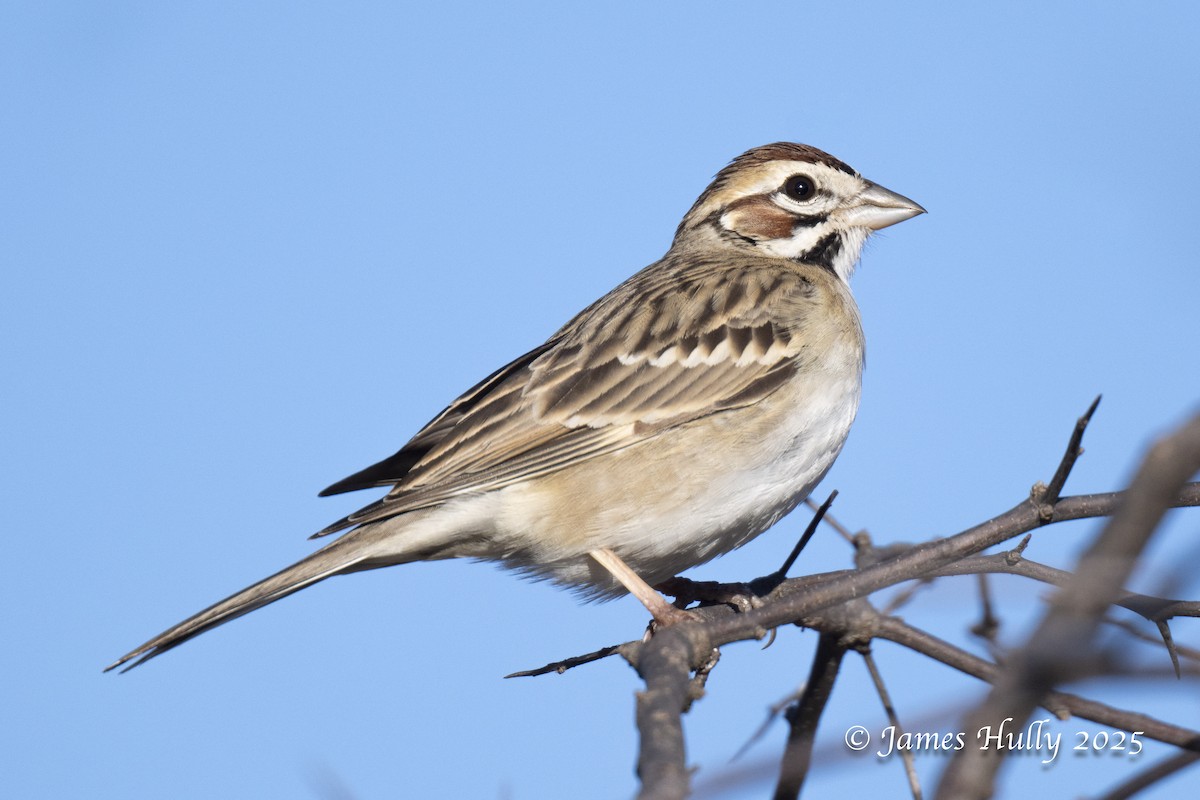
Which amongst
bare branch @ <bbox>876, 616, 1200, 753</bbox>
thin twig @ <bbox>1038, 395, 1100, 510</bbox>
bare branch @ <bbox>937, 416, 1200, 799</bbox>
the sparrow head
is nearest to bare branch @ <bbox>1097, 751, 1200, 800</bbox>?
bare branch @ <bbox>876, 616, 1200, 753</bbox>

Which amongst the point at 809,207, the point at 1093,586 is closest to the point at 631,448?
the point at 809,207

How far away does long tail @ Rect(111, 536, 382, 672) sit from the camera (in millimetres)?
5074

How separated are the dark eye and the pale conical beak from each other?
0.25 metres

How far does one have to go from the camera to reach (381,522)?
5777mm

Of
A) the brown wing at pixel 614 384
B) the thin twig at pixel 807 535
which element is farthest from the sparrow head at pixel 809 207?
the thin twig at pixel 807 535

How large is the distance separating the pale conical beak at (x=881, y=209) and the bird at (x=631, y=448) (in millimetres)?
681

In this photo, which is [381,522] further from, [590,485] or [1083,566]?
[1083,566]

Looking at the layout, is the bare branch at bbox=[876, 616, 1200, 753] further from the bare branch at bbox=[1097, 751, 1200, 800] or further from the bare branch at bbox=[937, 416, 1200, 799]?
the bare branch at bbox=[937, 416, 1200, 799]

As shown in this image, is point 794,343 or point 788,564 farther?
point 794,343

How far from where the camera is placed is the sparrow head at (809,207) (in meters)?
7.46

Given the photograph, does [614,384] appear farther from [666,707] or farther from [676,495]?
[666,707]

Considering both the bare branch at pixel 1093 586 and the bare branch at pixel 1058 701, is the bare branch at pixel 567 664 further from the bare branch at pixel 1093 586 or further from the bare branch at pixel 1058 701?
the bare branch at pixel 1093 586

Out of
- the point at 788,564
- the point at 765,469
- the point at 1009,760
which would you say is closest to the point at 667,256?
the point at 765,469

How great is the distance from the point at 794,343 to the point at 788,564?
186cm
